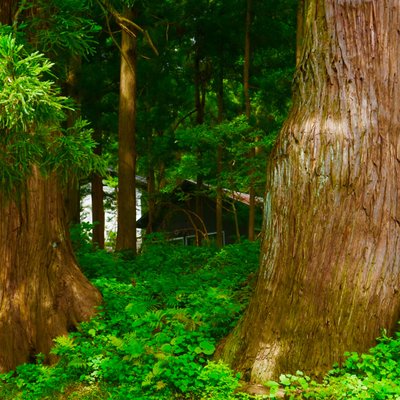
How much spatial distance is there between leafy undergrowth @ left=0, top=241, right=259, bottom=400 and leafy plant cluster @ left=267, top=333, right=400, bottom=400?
0.51m

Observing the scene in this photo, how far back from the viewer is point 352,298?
4723 mm

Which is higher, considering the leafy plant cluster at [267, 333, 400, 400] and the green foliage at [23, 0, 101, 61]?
the green foliage at [23, 0, 101, 61]

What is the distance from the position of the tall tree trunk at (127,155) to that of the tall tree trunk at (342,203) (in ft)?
27.6

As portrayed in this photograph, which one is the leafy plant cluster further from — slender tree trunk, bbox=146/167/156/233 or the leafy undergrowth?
slender tree trunk, bbox=146/167/156/233

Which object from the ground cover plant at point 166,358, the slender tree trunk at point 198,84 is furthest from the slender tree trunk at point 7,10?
the slender tree trunk at point 198,84

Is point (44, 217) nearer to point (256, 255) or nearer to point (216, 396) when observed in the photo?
point (216, 396)

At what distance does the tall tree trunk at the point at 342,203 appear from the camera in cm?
473

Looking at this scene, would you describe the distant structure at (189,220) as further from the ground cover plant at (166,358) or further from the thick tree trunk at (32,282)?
the thick tree trunk at (32,282)

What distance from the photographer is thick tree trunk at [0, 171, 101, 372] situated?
21.8 feet

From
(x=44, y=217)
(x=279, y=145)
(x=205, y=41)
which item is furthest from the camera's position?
(x=205, y=41)

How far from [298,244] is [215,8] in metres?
14.7

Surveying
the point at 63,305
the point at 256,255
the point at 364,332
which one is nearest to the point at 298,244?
the point at 364,332

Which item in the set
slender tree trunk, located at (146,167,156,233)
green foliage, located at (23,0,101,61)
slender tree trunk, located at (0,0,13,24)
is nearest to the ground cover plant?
green foliage, located at (23,0,101,61)

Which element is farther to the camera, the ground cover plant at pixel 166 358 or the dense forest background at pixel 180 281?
the dense forest background at pixel 180 281
